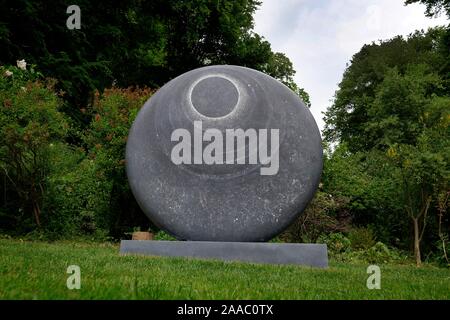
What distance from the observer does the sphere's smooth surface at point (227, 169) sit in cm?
922

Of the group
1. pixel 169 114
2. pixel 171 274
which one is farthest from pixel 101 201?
pixel 171 274

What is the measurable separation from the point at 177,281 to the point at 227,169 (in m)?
3.77

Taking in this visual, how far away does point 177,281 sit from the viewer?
5.62m

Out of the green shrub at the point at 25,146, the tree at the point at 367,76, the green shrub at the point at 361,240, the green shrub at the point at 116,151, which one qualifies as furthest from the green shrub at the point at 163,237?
the tree at the point at 367,76

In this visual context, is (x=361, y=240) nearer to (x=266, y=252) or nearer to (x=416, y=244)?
(x=416, y=244)

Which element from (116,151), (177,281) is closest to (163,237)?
(116,151)

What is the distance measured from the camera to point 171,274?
20.5ft

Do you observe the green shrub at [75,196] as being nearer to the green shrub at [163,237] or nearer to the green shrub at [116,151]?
the green shrub at [116,151]

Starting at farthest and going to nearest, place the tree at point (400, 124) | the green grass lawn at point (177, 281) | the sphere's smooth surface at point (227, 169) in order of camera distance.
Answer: the tree at point (400, 124), the sphere's smooth surface at point (227, 169), the green grass lawn at point (177, 281)

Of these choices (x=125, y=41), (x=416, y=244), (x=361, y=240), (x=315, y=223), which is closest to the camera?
(x=416, y=244)

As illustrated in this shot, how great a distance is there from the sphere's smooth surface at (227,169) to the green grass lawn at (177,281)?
4.58ft

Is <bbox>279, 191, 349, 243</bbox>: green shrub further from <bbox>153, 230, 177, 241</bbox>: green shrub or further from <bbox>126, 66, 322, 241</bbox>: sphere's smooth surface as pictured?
<bbox>126, 66, 322, 241</bbox>: sphere's smooth surface

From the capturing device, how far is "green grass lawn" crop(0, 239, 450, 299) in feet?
15.0
